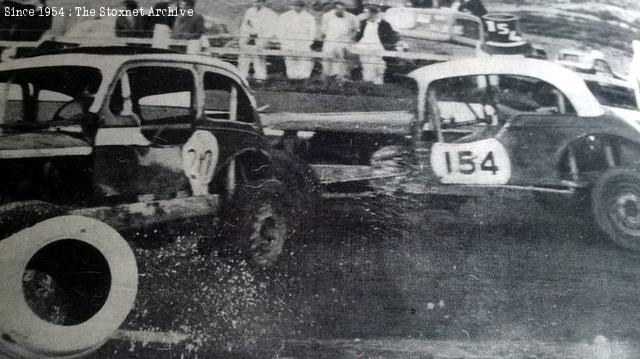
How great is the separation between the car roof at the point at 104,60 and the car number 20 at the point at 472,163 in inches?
42.6

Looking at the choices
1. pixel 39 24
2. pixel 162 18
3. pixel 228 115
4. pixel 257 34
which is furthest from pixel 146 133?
pixel 39 24

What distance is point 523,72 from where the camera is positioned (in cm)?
302

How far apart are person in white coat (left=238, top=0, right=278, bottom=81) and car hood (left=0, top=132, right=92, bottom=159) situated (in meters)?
0.89

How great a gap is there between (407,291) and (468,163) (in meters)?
0.74

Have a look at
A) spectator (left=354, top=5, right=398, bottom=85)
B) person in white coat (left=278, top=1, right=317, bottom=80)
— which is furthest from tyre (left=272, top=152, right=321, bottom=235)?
spectator (left=354, top=5, right=398, bottom=85)

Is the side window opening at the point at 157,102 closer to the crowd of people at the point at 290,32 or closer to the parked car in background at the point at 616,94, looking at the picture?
the crowd of people at the point at 290,32

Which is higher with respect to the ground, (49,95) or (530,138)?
(49,95)

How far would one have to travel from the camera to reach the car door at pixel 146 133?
2.75 meters

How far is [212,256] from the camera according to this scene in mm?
2729

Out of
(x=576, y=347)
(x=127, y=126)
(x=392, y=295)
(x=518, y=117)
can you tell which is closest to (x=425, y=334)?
(x=392, y=295)

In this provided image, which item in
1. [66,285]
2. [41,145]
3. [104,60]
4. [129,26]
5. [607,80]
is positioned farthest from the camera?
[607,80]

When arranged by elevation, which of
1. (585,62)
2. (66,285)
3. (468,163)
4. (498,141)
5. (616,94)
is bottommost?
(66,285)

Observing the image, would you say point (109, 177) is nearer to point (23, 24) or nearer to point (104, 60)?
point (104, 60)

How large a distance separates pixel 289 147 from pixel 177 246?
741mm
